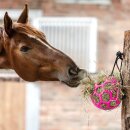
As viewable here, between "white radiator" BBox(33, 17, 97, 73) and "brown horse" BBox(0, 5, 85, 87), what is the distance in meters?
2.44

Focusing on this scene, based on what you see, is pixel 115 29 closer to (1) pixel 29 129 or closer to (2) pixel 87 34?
(2) pixel 87 34

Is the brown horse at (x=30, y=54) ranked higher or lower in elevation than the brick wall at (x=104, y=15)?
lower

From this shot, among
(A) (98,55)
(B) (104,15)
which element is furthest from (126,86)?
(B) (104,15)

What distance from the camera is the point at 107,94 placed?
1656mm

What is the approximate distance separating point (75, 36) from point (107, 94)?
2.81 m

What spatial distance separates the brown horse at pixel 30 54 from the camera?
1.89 meters

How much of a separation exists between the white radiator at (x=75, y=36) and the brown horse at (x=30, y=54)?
8.01 feet

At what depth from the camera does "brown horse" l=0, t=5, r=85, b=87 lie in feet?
6.21

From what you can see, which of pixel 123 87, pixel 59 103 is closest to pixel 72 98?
pixel 59 103

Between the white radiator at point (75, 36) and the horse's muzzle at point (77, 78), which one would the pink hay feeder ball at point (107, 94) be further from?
the white radiator at point (75, 36)

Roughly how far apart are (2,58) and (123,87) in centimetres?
62

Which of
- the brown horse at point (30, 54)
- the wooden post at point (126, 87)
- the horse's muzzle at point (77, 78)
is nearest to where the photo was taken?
the wooden post at point (126, 87)

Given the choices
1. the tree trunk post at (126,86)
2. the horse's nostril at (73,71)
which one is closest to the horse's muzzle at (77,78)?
the horse's nostril at (73,71)

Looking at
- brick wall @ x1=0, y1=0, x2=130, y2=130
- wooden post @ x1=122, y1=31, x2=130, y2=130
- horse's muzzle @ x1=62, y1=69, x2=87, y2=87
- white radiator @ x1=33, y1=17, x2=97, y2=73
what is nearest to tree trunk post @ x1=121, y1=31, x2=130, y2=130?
wooden post @ x1=122, y1=31, x2=130, y2=130
